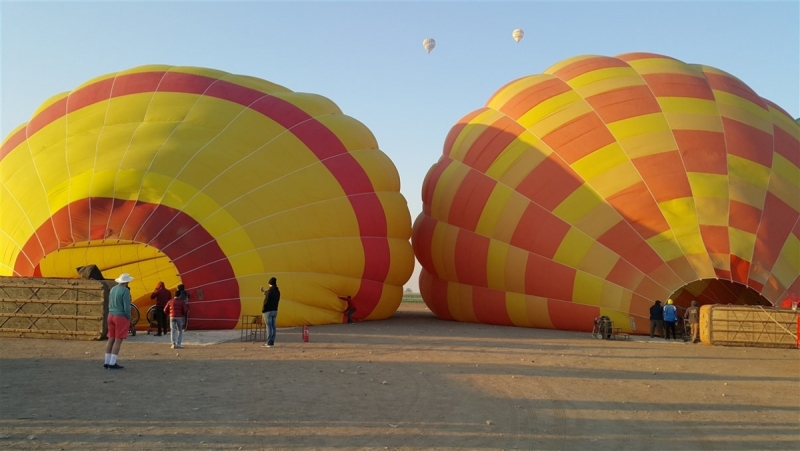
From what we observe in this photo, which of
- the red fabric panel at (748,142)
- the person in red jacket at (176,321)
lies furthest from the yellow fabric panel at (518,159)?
the person in red jacket at (176,321)

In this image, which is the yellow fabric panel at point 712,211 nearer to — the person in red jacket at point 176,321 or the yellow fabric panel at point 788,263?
the yellow fabric panel at point 788,263

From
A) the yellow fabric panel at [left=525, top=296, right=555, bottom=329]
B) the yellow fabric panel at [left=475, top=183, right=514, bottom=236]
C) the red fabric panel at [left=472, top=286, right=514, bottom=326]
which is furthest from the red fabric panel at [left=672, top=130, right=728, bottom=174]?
the red fabric panel at [left=472, top=286, right=514, bottom=326]

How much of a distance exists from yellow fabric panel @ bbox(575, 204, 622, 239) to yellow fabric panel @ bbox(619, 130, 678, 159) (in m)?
1.08

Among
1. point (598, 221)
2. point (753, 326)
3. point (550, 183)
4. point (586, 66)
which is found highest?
point (586, 66)

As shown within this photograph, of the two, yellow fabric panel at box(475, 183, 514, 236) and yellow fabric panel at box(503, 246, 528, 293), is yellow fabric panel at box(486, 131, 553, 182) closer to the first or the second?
yellow fabric panel at box(475, 183, 514, 236)

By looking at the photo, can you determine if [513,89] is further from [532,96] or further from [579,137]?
[579,137]

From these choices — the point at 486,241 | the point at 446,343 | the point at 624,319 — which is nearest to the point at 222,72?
the point at 486,241

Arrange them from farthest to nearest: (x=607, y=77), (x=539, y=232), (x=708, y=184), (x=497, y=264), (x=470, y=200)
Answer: (x=470, y=200) < (x=607, y=77) < (x=497, y=264) < (x=539, y=232) < (x=708, y=184)

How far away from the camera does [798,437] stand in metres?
5.11

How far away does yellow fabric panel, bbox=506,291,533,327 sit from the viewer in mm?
13242

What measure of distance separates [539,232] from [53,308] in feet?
25.8

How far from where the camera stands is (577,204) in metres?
12.6

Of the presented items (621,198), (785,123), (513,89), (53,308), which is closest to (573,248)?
(621,198)

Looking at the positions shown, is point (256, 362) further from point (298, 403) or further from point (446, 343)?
point (446, 343)
